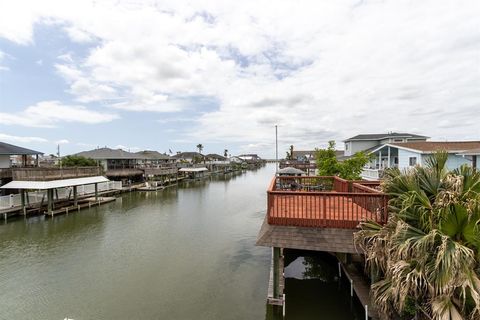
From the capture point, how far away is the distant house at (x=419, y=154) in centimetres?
1458

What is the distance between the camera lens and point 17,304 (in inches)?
315

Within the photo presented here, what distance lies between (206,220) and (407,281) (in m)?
16.5

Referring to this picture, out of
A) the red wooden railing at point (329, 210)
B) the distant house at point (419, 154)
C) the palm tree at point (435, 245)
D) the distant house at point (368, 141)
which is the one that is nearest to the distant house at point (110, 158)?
the distant house at point (368, 141)

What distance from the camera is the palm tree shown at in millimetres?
3676

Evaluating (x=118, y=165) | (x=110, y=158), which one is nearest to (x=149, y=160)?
(x=118, y=165)

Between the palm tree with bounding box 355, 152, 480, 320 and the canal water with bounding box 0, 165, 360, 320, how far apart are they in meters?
3.51

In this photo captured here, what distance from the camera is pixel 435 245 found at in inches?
157

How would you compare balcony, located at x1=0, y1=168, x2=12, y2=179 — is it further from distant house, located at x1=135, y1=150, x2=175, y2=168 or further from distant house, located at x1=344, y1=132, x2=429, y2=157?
distant house, located at x1=344, y1=132, x2=429, y2=157

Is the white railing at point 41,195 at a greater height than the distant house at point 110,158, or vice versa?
the distant house at point 110,158

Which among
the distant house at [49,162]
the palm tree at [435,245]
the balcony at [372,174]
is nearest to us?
the palm tree at [435,245]

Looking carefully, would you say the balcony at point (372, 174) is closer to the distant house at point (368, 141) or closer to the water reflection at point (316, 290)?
the water reflection at point (316, 290)

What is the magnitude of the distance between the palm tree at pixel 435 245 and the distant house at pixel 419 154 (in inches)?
365

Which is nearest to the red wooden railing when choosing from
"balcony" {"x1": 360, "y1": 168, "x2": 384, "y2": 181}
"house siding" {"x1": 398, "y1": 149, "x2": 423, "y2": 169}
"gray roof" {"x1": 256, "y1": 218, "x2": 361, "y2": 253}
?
"gray roof" {"x1": 256, "y1": 218, "x2": 361, "y2": 253}

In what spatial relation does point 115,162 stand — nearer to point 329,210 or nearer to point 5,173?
point 5,173
